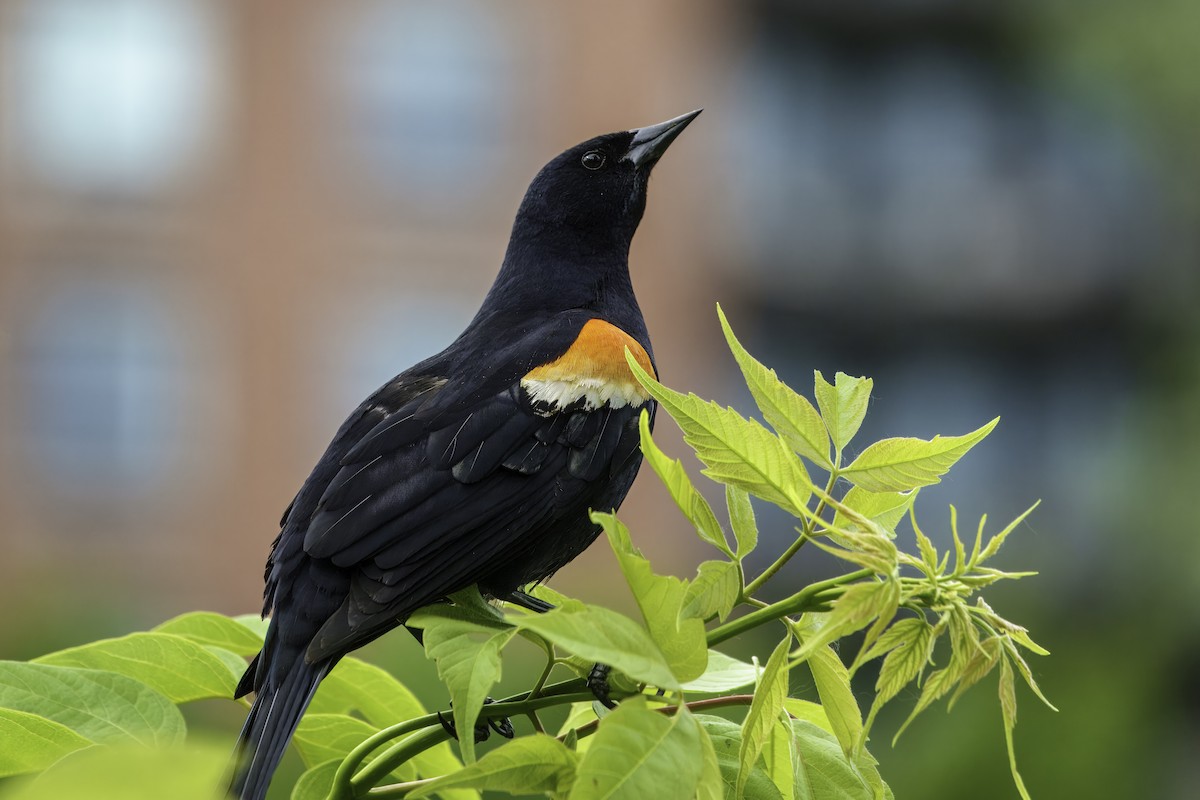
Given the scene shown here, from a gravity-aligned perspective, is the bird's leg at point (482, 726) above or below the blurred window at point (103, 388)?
above

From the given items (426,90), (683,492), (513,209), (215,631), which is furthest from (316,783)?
(426,90)

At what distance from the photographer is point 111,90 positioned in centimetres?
1819

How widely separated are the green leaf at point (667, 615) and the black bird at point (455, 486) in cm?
57

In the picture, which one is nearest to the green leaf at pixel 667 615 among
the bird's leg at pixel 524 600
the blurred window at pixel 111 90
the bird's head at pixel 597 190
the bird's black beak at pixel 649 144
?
Answer: the bird's leg at pixel 524 600

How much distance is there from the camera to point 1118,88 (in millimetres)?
18781

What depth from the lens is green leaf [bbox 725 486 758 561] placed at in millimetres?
1129

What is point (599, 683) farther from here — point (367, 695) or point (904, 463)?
point (367, 695)

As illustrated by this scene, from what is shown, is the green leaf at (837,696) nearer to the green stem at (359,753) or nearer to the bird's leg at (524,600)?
the green stem at (359,753)

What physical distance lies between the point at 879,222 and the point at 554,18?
5347 millimetres

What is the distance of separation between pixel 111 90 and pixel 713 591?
18781 millimetres

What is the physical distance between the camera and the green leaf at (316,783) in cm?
126

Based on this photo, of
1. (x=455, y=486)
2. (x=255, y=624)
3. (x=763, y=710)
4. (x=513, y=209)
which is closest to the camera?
(x=763, y=710)

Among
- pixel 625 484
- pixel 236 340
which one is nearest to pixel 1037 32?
pixel 236 340

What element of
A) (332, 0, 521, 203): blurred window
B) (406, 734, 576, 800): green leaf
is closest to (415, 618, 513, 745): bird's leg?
(406, 734, 576, 800): green leaf
